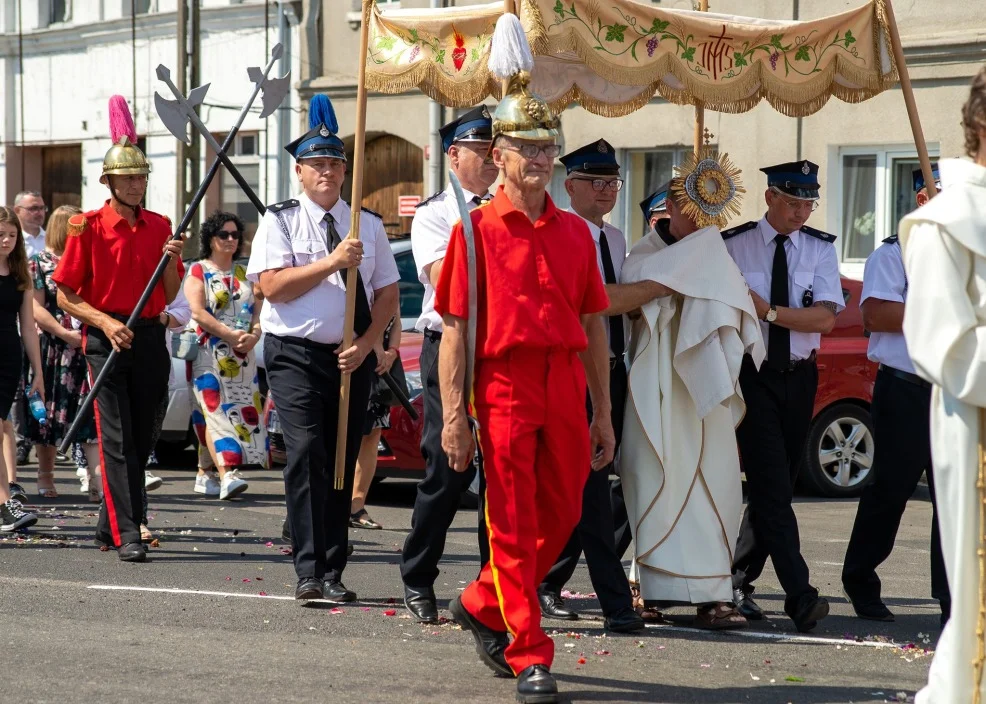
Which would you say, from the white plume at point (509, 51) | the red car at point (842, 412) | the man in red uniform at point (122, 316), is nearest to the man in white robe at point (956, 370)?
the white plume at point (509, 51)

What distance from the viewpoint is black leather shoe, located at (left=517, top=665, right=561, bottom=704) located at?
554 cm

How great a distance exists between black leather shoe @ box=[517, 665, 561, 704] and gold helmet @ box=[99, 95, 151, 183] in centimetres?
422

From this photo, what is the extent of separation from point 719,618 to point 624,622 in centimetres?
53

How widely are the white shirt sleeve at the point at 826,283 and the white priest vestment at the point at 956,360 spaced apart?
10.00 ft

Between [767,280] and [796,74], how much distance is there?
52.6 inches

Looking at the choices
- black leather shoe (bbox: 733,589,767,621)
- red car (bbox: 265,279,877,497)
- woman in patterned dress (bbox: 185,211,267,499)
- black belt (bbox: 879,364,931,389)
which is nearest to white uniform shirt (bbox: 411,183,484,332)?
black leather shoe (bbox: 733,589,767,621)

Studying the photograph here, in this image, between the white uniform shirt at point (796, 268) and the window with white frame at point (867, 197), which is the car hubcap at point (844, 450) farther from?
the window with white frame at point (867, 197)

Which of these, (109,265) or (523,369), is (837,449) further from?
(523,369)

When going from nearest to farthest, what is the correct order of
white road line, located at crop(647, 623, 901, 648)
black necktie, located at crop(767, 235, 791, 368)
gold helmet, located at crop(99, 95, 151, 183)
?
white road line, located at crop(647, 623, 901, 648) < black necktie, located at crop(767, 235, 791, 368) < gold helmet, located at crop(99, 95, 151, 183)

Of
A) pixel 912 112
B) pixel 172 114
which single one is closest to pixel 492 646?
pixel 912 112

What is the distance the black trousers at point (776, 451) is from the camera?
23.6 ft

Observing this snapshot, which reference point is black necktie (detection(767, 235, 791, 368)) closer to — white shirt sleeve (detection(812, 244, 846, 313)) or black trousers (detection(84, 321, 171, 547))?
white shirt sleeve (detection(812, 244, 846, 313))

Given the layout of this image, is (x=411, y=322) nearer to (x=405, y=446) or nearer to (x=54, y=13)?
(x=405, y=446)

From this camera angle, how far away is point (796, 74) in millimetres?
8188
